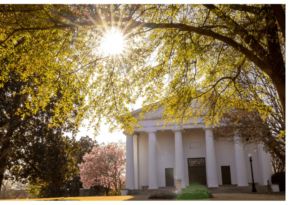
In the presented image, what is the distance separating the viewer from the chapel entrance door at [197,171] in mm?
32531

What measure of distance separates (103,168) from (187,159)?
697 inches

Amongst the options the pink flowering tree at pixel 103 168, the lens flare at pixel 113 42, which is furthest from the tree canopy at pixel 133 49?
the pink flowering tree at pixel 103 168

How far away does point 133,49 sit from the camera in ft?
30.6

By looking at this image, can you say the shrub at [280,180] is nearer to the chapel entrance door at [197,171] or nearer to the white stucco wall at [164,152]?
the chapel entrance door at [197,171]

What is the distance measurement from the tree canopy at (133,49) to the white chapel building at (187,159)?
20.8m

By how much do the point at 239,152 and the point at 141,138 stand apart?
13.6 meters

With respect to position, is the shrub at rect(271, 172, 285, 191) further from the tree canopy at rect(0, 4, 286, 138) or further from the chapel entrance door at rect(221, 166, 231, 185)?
the tree canopy at rect(0, 4, 286, 138)

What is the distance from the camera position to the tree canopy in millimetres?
7270

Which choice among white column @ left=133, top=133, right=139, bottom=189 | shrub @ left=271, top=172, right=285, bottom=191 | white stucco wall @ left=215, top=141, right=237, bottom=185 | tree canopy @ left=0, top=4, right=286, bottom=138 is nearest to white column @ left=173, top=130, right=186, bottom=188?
white stucco wall @ left=215, top=141, right=237, bottom=185

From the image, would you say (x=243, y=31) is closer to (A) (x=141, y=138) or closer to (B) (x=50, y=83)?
(B) (x=50, y=83)

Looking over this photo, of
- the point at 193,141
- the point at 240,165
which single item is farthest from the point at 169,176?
the point at 240,165

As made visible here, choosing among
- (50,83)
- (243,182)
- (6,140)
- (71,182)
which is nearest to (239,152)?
(243,182)

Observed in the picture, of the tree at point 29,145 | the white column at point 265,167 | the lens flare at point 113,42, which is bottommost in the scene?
the white column at point 265,167

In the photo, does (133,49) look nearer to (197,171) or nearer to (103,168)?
(197,171)
